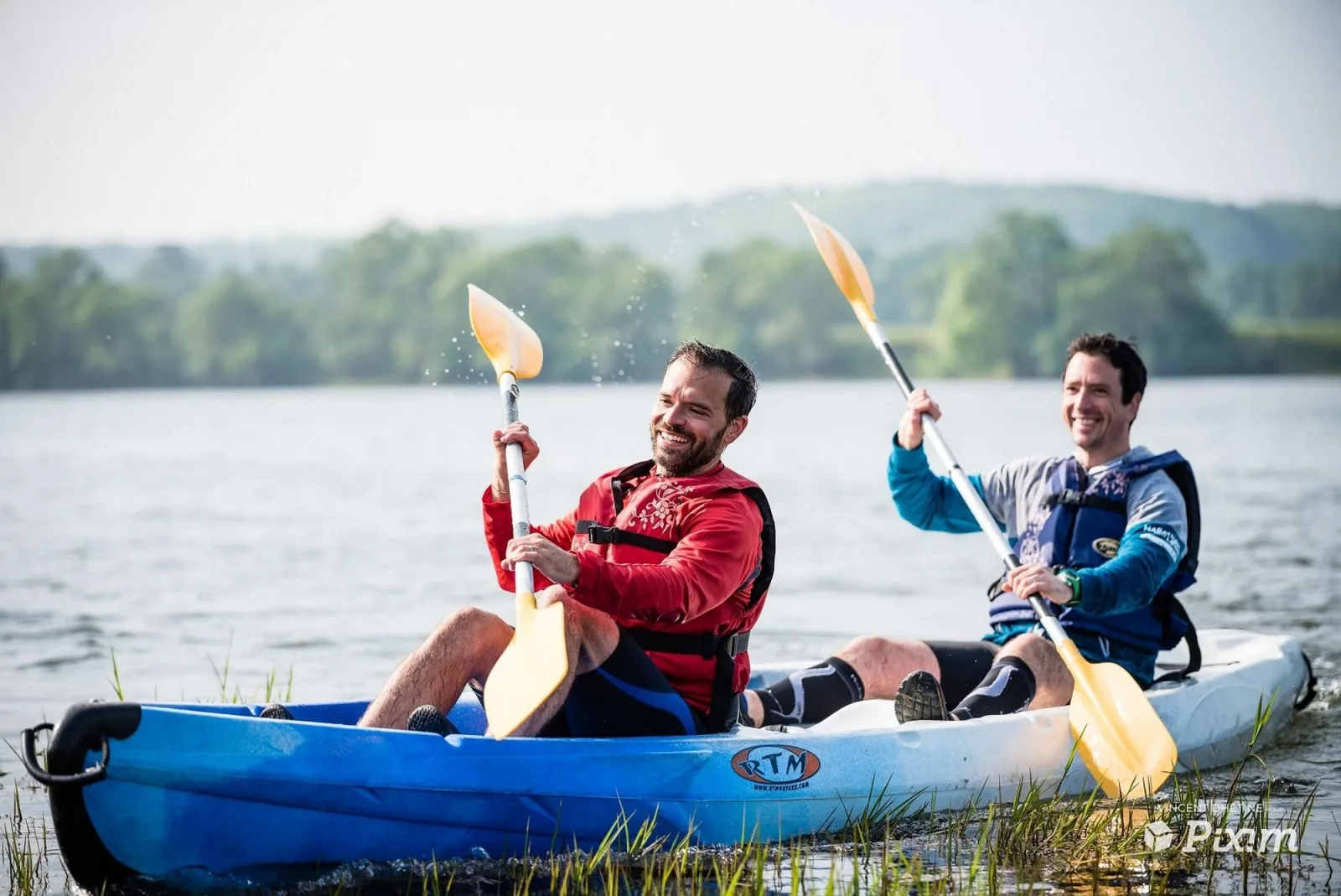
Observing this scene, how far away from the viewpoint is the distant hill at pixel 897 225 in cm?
6612

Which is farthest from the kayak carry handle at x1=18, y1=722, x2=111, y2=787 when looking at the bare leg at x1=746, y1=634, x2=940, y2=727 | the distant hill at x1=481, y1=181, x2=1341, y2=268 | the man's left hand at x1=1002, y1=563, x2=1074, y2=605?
the distant hill at x1=481, y1=181, x2=1341, y2=268

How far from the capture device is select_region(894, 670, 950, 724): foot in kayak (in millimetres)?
4688

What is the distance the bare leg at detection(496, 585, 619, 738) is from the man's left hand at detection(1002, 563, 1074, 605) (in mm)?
1472

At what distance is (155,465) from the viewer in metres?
21.5

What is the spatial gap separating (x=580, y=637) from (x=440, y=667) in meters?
0.40

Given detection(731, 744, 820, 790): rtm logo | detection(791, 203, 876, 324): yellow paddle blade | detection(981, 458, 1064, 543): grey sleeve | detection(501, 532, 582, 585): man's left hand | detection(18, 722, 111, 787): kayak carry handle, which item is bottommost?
detection(18, 722, 111, 787): kayak carry handle

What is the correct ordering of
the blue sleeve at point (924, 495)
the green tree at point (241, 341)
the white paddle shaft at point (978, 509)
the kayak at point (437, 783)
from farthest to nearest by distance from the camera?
the green tree at point (241, 341) < the blue sleeve at point (924, 495) < the white paddle shaft at point (978, 509) < the kayak at point (437, 783)

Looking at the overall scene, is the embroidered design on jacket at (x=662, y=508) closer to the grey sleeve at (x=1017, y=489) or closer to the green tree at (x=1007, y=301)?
the grey sleeve at (x=1017, y=489)

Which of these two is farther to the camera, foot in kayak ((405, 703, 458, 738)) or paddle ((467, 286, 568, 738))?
foot in kayak ((405, 703, 458, 738))

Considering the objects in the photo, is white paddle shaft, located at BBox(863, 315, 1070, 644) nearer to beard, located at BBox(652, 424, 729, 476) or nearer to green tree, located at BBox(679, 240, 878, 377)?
beard, located at BBox(652, 424, 729, 476)

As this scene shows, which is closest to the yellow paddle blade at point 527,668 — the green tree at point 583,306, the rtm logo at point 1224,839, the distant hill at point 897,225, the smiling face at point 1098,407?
the rtm logo at point 1224,839

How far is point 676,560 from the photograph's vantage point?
12.7 ft

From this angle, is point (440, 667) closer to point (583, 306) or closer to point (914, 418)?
point (914, 418)

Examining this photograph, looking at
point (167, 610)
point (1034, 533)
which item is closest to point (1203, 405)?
point (167, 610)
